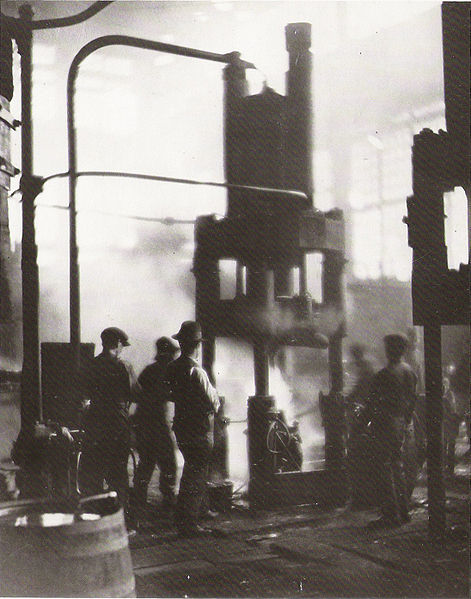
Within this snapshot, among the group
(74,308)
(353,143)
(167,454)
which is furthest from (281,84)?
(167,454)

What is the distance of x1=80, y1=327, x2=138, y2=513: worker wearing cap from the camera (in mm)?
5461

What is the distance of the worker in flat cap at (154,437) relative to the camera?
621 centimetres

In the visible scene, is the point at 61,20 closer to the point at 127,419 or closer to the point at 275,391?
the point at 127,419

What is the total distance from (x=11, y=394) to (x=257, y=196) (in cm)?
277

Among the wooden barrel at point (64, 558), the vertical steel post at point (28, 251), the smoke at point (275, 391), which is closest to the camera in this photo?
the wooden barrel at point (64, 558)

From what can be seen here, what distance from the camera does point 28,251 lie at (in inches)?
183

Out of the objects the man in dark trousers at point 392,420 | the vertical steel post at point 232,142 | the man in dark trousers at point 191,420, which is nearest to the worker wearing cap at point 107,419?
the man in dark trousers at point 191,420

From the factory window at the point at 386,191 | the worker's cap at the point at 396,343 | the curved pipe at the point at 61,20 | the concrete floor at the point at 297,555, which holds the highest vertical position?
the curved pipe at the point at 61,20

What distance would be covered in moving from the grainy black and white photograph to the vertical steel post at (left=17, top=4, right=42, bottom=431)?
16 mm

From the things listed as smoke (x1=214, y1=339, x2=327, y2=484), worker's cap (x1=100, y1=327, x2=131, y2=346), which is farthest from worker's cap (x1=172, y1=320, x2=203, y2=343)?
smoke (x1=214, y1=339, x2=327, y2=484)

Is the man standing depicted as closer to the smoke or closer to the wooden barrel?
the smoke

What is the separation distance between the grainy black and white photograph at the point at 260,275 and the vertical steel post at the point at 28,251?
0.02m

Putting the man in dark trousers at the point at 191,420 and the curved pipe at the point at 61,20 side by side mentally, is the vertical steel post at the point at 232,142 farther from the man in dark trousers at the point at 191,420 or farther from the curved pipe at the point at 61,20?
the curved pipe at the point at 61,20

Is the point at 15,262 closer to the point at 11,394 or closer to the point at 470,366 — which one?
the point at 11,394
